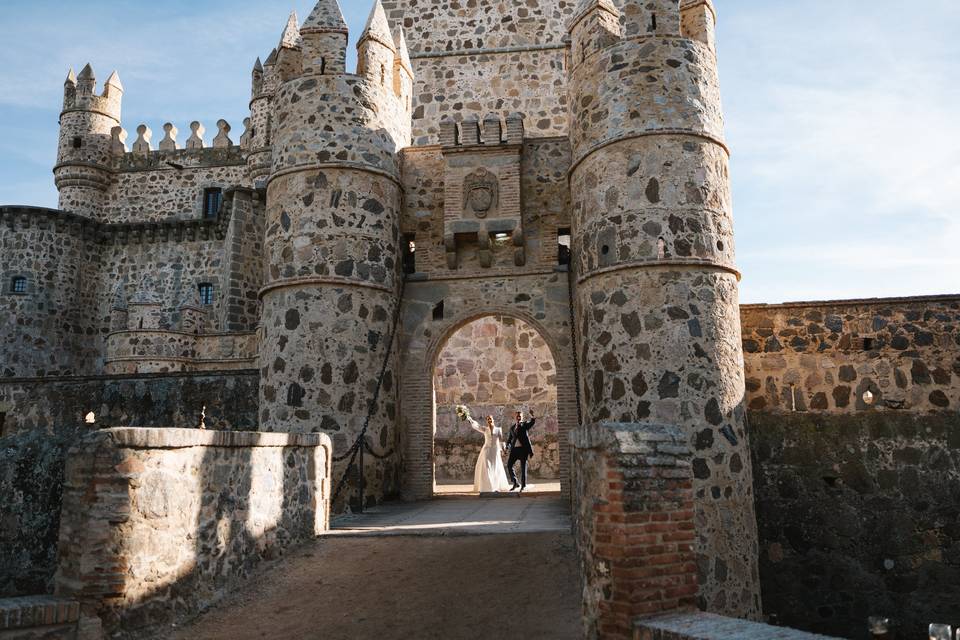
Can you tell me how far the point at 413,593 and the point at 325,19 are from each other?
9.47 metres

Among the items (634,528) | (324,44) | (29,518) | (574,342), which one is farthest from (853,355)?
(29,518)

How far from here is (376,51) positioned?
12672 millimetres

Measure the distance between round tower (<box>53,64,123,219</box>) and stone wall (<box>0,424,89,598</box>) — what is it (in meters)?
25.7

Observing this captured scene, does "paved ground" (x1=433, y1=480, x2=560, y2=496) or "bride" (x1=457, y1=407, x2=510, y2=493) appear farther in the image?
"bride" (x1=457, y1=407, x2=510, y2=493)

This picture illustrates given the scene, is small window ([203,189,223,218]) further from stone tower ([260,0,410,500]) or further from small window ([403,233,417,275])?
small window ([403,233,417,275])

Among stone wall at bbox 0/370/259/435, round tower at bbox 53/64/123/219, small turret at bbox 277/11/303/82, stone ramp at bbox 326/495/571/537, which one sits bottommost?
stone ramp at bbox 326/495/571/537

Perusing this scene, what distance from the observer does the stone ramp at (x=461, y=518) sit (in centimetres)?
848

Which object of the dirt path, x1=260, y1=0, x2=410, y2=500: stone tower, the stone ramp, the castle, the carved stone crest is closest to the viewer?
the dirt path

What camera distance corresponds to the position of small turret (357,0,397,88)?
1253 centimetres

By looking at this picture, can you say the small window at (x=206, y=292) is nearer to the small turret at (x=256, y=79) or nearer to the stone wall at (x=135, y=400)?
the small turret at (x=256, y=79)

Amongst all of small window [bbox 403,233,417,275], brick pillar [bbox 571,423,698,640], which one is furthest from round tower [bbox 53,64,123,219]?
brick pillar [bbox 571,423,698,640]

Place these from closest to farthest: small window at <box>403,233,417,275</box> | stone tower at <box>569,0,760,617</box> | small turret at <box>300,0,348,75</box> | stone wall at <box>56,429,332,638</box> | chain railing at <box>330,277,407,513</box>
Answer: stone wall at <box>56,429,332,638</box>
stone tower at <box>569,0,760,617</box>
chain railing at <box>330,277,407,513</box>
small turret at <box>300,0,348,75</box>
small window at <box>403,233,417,275</box>

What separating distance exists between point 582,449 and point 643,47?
22.8 feet

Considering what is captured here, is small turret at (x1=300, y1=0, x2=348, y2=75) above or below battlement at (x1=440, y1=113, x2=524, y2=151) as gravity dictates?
above
